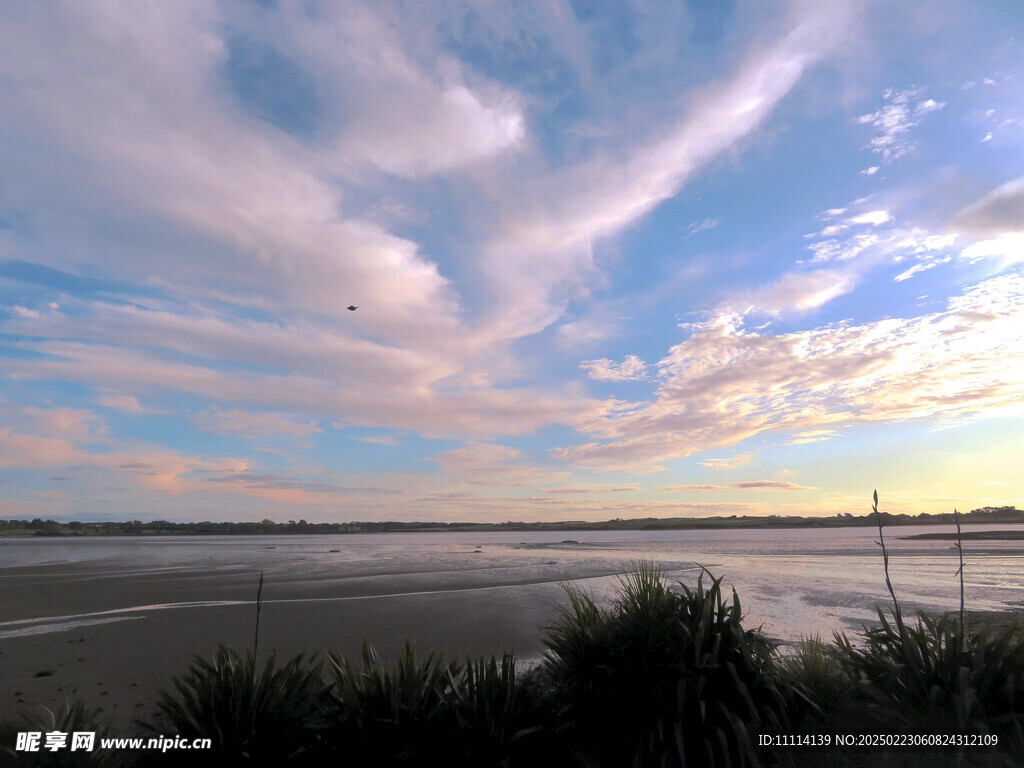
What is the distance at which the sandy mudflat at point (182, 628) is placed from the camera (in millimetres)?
8555

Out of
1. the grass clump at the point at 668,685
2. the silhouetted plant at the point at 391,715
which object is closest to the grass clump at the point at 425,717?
the silhouetted plant at the point at 391,715

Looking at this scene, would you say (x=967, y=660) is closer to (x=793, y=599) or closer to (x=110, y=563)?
(x=793, y=599)

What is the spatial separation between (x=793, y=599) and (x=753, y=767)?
14.4 m

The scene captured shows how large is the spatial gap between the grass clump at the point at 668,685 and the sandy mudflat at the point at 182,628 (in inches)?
175

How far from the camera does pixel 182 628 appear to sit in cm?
1302

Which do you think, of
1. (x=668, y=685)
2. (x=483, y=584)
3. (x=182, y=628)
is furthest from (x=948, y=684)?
(x=483, y=584)

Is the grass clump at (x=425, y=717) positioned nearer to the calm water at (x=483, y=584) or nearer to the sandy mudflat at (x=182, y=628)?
the sandy mudflat at (x=182, y=628)

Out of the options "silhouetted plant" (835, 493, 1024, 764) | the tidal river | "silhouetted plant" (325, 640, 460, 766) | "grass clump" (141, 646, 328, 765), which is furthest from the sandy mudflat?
"silhouetted plant" (835, 493, 1024, 764)

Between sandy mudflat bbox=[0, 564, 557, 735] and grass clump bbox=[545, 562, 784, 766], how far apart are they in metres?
4.45

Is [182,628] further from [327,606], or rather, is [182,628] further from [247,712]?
[247,712]

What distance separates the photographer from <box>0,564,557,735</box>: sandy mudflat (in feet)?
28.1

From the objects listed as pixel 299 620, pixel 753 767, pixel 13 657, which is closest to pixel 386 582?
pixel 299 620

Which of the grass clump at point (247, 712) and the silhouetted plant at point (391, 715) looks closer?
the grass clump at point (247, 712)

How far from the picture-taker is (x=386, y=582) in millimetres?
22297
